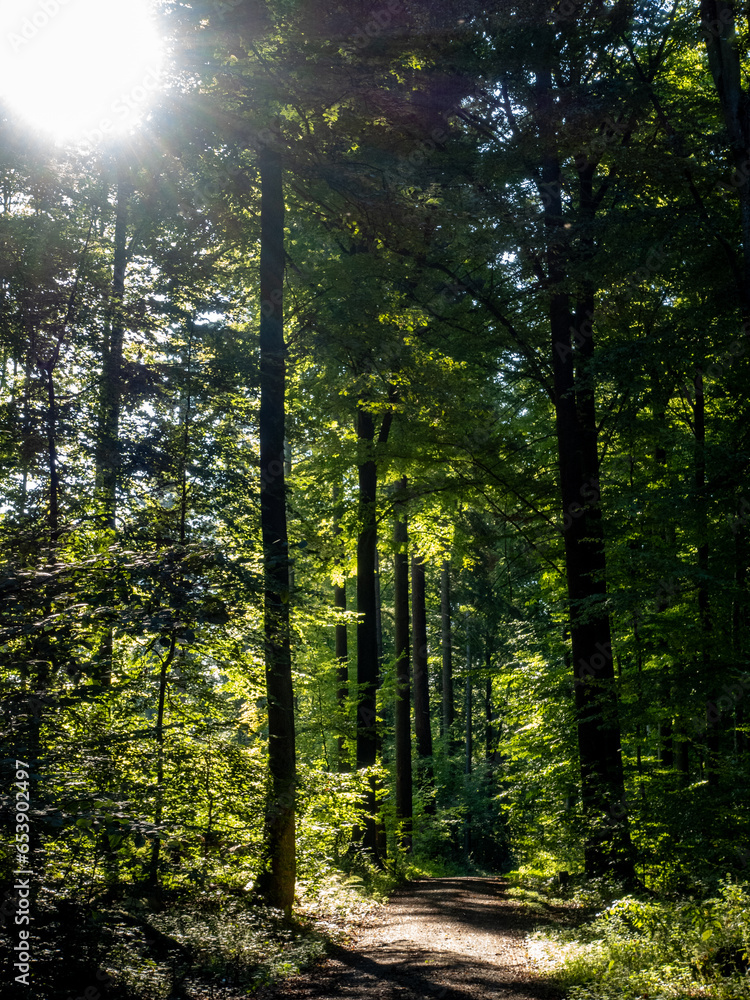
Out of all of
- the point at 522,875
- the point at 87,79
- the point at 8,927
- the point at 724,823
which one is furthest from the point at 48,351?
the point at 522,875

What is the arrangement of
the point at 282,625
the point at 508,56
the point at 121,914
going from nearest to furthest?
the point at 121,914
the point at 282,625
the point at 508,56

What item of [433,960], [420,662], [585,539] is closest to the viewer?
[433,960]

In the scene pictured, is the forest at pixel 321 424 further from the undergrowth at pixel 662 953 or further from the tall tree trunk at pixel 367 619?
the tall tree trunk at pixel 367 619

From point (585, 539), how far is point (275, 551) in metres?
4.77

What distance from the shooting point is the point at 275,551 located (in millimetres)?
8523

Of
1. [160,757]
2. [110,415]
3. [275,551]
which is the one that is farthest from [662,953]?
[110,415]

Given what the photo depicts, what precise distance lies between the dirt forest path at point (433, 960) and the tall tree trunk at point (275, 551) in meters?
1.43

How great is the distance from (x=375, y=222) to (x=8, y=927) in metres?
9.72

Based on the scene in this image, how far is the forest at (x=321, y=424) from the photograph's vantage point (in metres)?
5.89

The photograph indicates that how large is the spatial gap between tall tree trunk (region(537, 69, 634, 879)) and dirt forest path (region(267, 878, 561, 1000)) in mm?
1865

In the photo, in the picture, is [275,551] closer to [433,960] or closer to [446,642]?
[433,960]

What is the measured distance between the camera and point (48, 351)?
818cm

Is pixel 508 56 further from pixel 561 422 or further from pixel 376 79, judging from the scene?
pixel 561 422

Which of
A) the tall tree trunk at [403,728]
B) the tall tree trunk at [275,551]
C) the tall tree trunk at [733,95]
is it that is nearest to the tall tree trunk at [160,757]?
the tall tree trunk at [275,551]
